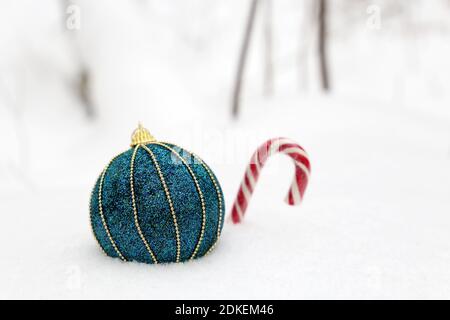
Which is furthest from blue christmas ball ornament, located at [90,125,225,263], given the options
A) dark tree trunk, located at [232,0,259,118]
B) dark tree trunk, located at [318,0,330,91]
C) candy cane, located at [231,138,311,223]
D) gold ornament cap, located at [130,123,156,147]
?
dark tree trunk, located at [318,0,330,91]

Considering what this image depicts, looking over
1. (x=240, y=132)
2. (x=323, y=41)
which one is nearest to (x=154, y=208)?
(x=240, y=132)

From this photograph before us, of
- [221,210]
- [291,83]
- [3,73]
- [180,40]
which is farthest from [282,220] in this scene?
[180,40]

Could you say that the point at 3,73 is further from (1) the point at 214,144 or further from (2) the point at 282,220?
(2) the point at 282,220

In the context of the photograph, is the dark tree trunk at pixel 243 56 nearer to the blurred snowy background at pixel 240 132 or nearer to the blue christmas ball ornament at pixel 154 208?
the blurred snowy background at pixel 240 132

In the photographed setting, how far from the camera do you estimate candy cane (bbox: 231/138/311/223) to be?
3.20 m

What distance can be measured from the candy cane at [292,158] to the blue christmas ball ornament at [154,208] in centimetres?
47

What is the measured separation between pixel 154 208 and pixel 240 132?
4.72 m

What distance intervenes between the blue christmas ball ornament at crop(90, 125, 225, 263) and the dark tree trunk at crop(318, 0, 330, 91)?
6035 millimetres

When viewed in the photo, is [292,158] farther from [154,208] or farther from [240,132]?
[240,132]

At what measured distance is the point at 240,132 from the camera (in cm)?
737

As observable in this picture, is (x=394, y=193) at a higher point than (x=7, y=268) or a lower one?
lower

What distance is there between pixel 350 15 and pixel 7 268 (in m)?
12.0

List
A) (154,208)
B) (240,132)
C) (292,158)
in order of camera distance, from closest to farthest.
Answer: (154,208) < (292,158) < (240,132)
